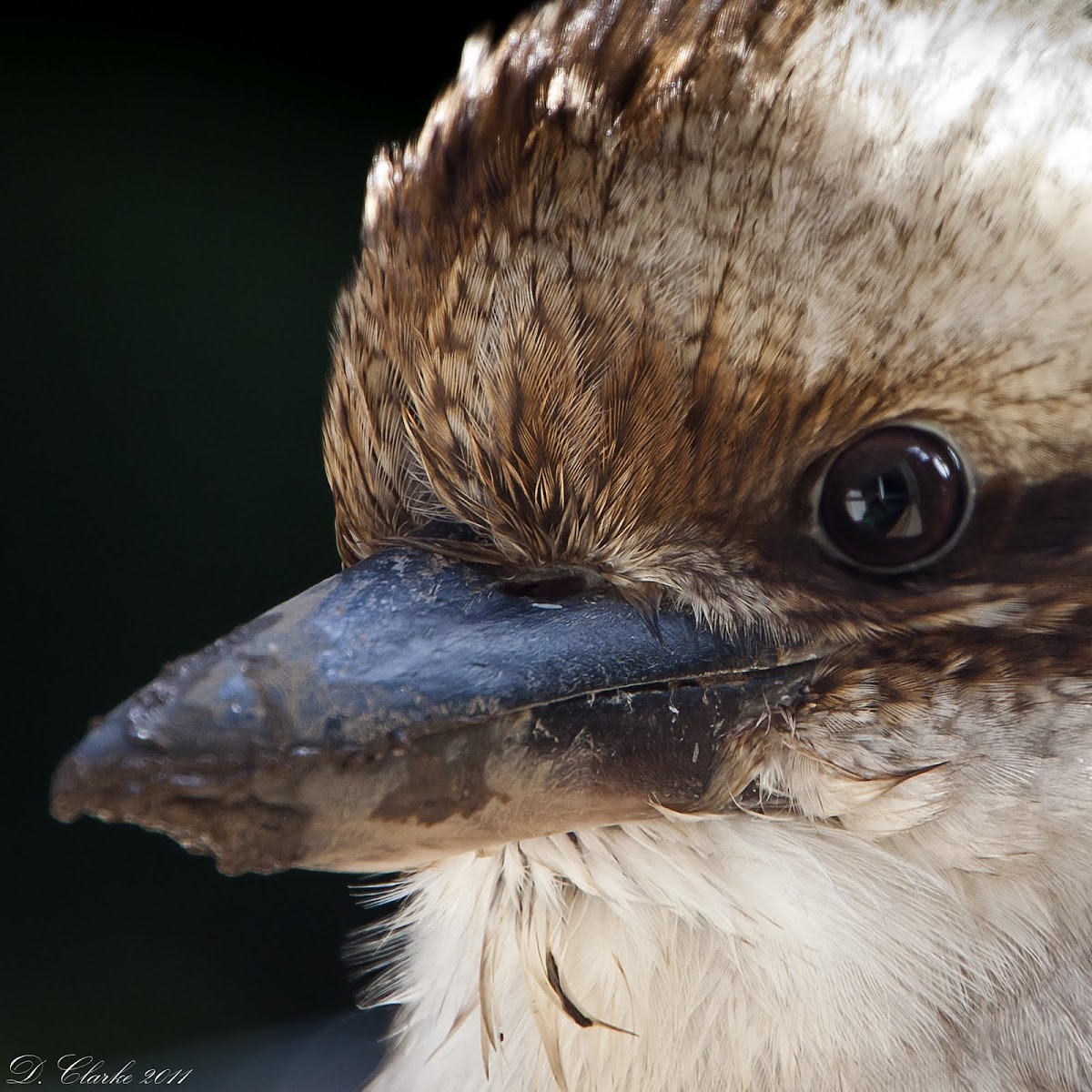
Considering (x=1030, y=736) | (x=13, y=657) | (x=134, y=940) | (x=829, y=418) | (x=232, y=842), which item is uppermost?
(x=829, y=418)

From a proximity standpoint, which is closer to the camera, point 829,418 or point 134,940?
point 829,418

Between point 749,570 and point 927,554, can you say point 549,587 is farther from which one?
point 927,554

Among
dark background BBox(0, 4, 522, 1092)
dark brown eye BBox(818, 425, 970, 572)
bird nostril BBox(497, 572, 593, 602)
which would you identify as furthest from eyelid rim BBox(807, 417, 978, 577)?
dark background BBox(0, 4, 522, 1092)

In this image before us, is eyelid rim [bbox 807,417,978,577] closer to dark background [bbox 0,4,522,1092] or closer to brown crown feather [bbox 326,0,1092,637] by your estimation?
brown crown feather [bbox 326,0,1092,637]

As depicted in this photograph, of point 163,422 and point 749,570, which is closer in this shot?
point 749,570

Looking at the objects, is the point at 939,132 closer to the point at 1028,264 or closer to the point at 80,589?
the point at 1028,264

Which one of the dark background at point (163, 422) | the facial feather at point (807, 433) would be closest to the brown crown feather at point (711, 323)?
the facial feather at point (807, 433)

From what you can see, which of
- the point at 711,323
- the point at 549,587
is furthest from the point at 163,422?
the point at 711,323

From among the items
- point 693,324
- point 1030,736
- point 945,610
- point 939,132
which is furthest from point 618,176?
point 1030,736
